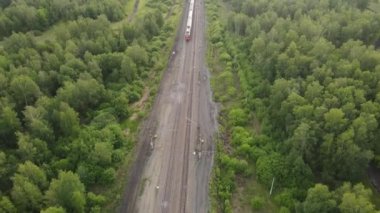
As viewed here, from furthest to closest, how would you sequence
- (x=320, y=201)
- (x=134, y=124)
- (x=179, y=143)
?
1. (x=134, y=124)
2. (x=179, y=143)
3. (x=320, y=201)

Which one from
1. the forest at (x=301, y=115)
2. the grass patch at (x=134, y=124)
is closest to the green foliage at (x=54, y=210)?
the grass patch at (x=134, y=124)

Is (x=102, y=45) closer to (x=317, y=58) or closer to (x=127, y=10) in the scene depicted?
(x=127, y=10)

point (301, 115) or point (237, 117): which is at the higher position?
point (301, 115)

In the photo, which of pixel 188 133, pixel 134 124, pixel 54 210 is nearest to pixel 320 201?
pixel 188 133

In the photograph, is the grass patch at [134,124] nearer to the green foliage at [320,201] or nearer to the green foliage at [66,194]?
the green foliage at [66,194]

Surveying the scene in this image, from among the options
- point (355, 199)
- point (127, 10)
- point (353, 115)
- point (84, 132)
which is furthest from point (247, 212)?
point (127, 10)

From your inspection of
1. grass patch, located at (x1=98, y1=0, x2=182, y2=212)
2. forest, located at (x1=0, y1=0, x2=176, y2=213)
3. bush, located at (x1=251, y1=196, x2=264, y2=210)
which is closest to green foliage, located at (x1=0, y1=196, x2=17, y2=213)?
forest, located at (x1=0, y1=0, x2=176, y2=213)

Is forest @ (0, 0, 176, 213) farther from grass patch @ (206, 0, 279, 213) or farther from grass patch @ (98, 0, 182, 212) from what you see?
grass patch @ (206, 0, 279, 213)

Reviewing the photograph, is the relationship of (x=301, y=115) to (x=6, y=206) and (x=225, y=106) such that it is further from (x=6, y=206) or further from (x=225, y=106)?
(x=6, y=206)
